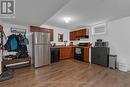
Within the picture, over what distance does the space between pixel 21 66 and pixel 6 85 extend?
68.6 inches

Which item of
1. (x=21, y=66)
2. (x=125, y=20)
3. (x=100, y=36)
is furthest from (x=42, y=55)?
(x=125, y=20)

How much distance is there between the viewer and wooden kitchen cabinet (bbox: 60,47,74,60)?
5.84 meters

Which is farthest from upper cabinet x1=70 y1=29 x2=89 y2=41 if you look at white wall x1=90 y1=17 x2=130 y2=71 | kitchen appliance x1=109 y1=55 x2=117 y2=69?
kitchen appliance x1=109 y1=55 x2=117 y2=69

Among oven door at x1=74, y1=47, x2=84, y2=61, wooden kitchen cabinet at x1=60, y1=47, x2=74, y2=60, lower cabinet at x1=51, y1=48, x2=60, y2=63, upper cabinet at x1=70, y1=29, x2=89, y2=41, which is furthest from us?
wooden kitchen cabinet at x1=60, y1=47, x2=74, y2=60

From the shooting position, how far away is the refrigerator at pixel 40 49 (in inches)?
158

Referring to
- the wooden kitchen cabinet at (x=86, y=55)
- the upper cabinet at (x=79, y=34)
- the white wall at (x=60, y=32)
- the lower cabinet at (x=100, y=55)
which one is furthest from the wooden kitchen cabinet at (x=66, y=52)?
the lower cabinet at (x=100, y=55)

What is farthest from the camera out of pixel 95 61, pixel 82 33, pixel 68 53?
pixel 68 53

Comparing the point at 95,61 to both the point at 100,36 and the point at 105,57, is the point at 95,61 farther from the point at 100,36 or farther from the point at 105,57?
the point at 100,36

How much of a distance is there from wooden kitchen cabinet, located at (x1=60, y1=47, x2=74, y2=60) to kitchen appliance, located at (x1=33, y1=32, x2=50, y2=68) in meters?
1.50

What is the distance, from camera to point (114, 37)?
4203 millimetres

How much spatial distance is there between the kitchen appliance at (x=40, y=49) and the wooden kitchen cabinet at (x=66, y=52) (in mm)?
1499

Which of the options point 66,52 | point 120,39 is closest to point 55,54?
point 66,52

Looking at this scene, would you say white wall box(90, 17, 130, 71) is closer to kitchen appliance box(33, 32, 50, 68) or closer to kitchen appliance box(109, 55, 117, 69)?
kitchen appliance box(109, 55, 117, 69)

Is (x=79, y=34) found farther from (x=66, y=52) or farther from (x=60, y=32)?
(x=66, y=52)
